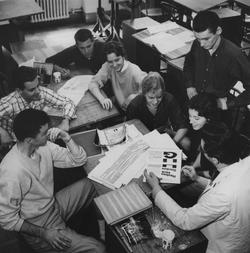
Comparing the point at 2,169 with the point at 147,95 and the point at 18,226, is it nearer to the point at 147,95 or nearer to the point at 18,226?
the point at 18,226

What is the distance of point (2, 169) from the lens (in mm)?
2139

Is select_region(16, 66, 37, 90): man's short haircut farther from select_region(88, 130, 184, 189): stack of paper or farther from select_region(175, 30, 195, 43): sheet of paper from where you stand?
select_region(175, 30, 195, 43): sheet of paper

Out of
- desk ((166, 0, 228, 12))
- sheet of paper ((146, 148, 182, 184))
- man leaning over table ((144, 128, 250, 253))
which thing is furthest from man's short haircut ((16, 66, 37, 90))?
desk ((166, 0, 228, 12))

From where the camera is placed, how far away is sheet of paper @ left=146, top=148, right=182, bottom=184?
2.30 m

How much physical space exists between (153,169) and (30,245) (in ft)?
3.10

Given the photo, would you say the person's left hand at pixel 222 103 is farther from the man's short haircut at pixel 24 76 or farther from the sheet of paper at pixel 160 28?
the man's short haircut at pixel 24 76

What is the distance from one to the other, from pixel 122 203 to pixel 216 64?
162 cm

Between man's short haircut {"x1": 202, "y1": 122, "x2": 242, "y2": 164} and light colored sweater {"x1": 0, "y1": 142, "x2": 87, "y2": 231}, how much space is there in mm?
872

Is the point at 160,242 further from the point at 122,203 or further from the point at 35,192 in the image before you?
the point at 35,192

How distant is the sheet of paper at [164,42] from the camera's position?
148 inches

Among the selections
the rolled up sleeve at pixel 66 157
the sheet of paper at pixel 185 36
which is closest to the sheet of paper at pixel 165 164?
the rolled up sleeve at pixel 66 157

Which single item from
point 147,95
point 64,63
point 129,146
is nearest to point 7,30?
point 64,63

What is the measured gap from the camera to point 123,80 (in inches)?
136

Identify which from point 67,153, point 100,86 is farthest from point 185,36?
point 67,153
